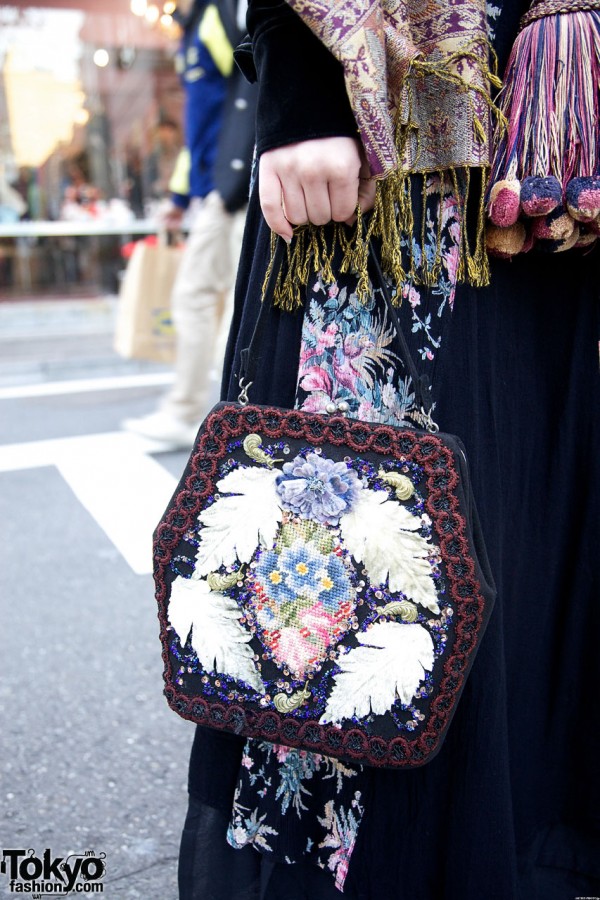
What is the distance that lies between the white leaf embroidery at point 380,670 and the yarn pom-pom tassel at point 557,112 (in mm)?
437

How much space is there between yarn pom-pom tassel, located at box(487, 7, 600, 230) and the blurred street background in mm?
1087

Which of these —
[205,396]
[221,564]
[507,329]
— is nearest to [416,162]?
[507,329]

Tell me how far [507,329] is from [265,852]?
0.68 m

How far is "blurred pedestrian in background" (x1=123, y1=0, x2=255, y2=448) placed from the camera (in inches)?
108

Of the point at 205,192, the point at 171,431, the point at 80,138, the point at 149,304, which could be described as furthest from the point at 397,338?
the point at 80,138

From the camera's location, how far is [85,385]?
4691 millimetres

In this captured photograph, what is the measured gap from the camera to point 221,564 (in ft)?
2.74

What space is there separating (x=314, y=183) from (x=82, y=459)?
2690mm

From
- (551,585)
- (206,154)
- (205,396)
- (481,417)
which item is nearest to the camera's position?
(481,417)

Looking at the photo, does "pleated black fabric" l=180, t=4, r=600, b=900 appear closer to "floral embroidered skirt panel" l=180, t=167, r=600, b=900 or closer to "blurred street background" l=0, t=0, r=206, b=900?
"floral embroidered skirt panel" l=180, t=167, r=600, b=900

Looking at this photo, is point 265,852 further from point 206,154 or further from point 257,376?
point 206,154

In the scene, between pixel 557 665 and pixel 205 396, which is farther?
pixel 205 396

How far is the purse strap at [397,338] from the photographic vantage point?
833mm

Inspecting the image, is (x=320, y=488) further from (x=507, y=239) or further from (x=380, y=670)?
(x=507, y=239)
